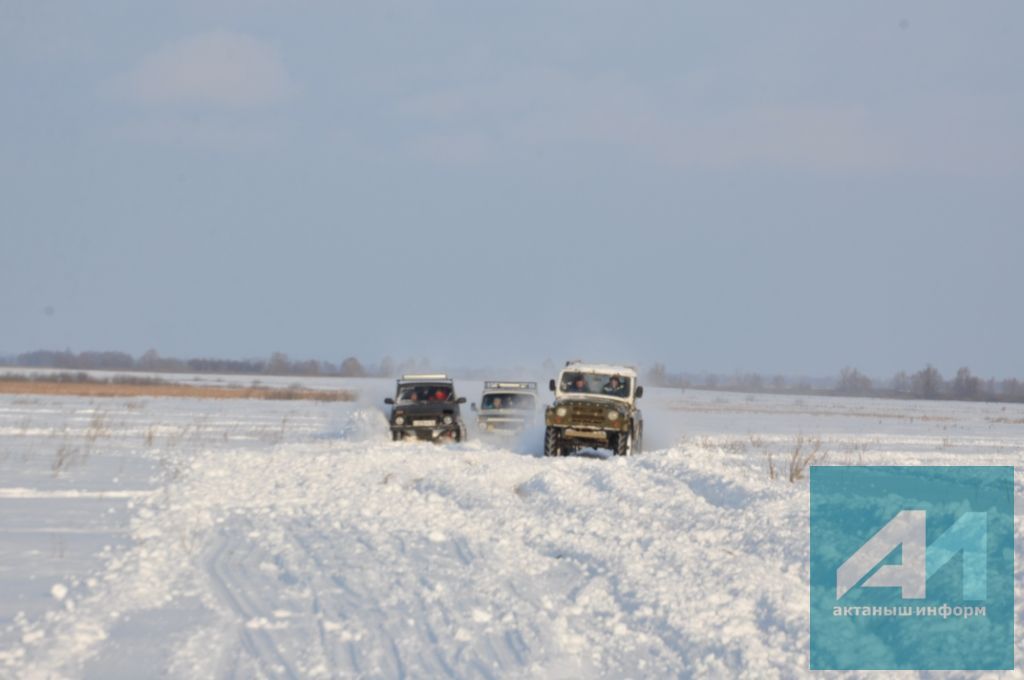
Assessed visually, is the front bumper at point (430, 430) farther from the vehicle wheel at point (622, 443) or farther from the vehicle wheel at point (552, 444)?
the vehicle wheel at point (622, 443)

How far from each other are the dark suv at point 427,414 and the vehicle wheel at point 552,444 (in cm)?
397

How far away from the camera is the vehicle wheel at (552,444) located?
86.8 feet

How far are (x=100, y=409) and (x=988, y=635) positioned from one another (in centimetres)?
4744

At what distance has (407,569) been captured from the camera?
1069 cm

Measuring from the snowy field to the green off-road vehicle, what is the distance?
528 cm

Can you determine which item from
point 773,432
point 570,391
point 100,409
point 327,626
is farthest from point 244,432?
point 327,626

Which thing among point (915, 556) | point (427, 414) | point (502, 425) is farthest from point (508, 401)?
point (915, 556)

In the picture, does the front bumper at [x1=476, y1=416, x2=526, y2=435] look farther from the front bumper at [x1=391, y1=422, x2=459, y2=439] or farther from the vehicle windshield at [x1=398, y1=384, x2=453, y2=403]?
the front bumper at [x1=391, y1=422, x2=459, y2=439]

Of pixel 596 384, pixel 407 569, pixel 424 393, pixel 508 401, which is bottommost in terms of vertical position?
pixel 407 569

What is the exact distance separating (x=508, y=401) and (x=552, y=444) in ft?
22.9

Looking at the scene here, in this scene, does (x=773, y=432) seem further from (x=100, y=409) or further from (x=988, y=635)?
(x=988, y=635)

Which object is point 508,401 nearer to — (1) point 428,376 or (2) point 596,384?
(1) point 428,376

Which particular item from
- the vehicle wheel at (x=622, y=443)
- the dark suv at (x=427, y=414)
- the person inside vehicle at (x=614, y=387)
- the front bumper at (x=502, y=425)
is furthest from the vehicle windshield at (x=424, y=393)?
the vehicle wheel at (x=622, y=443)

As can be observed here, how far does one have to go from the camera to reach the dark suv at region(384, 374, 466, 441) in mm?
29703
